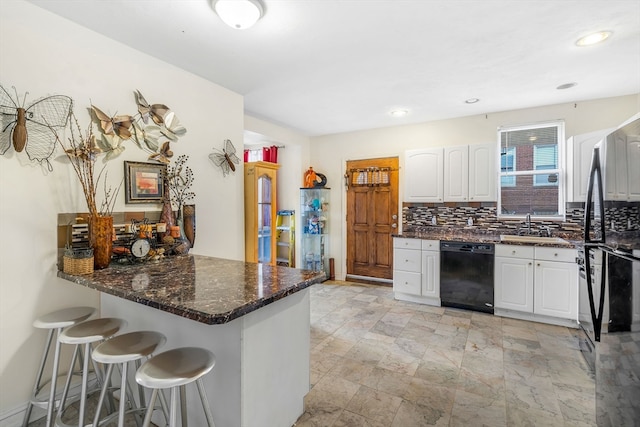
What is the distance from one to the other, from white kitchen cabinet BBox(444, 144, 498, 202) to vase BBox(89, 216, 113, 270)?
377 cm

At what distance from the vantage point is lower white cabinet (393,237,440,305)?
3.74 m

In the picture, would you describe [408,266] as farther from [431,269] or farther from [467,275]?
[467,275]

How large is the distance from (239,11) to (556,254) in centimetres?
364

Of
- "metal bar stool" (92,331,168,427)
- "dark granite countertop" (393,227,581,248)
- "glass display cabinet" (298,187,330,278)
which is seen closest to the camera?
"metal bar stool" (92,331,168,427)

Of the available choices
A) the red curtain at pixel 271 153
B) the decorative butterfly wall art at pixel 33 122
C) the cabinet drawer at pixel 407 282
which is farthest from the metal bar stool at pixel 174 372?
the red curtain at pixel 271 153

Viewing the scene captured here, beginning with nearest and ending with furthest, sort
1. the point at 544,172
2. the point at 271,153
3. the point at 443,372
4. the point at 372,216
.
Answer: the point at 443,372 < the point at 544,172 < the point at 372,216 < the point at 271,153

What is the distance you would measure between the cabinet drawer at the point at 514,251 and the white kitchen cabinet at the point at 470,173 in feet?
2.47

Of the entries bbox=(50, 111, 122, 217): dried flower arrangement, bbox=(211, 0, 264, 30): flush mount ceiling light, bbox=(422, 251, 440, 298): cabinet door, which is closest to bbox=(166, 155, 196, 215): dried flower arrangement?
bbox=(50, 111, 122, 217): dried flower arrangement

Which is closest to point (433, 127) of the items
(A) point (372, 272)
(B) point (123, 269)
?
(A) point (372, 272)

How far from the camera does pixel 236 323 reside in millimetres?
1396

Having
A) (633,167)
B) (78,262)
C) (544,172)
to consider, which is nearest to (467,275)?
(544,172)

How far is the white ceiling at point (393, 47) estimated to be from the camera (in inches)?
74.5

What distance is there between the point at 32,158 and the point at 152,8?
1.21 meters

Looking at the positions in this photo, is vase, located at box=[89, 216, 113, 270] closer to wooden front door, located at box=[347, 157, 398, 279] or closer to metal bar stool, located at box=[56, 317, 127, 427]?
metal bar stool, located at box=[56, 317, 127, 427]
